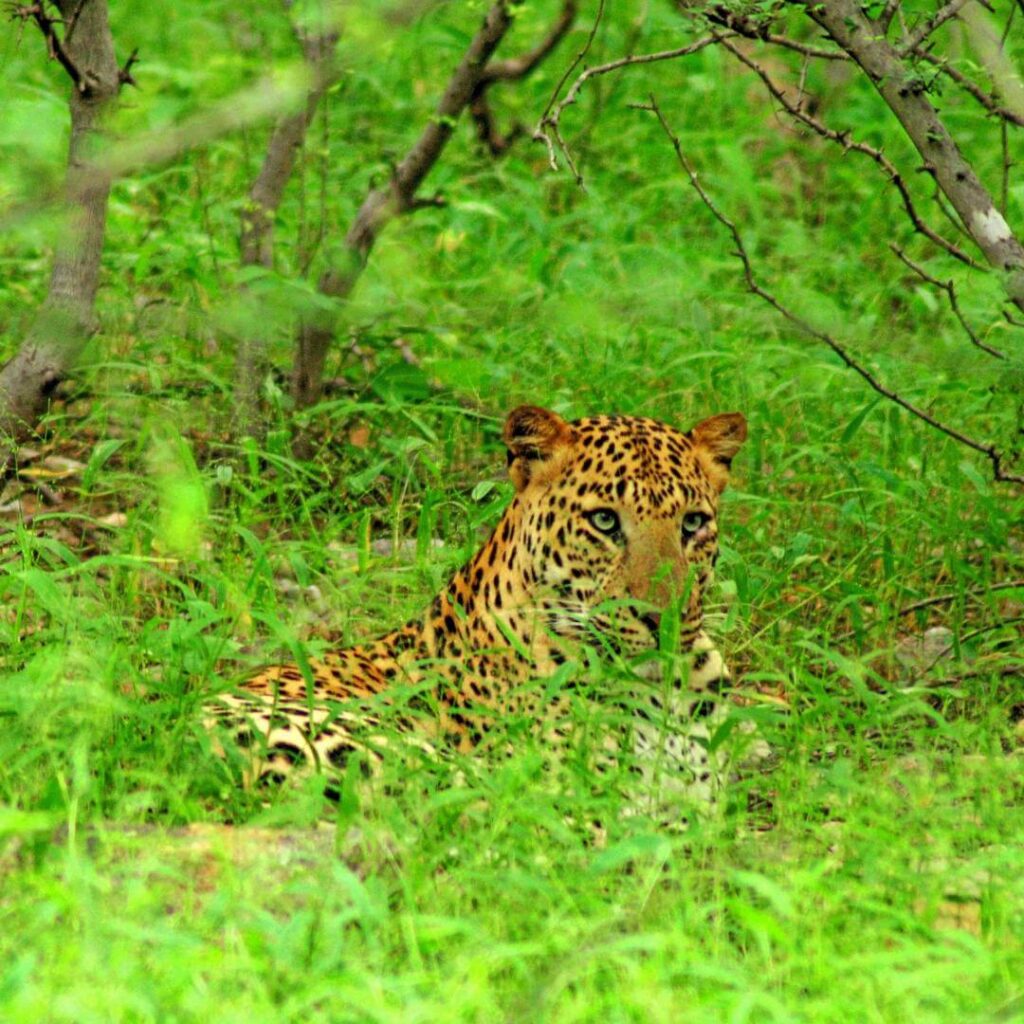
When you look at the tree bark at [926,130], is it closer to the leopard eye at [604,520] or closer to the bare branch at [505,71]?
the leopard eye at [604,520]

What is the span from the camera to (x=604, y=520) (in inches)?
188

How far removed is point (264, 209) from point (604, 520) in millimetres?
2509

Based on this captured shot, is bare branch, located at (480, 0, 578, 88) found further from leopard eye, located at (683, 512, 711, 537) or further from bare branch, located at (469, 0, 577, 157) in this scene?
leopard eye, located at (683, 512, 711, 537)

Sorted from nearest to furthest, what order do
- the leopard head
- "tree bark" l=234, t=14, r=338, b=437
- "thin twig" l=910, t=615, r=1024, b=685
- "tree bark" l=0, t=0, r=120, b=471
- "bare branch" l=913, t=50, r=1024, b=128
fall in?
the leopard head, "bare branch" l=913, t=50, r=1024, b=128, "thin twig" l=910, t=615, r=1024, b=685, "tree bark" l=0, t=0, r=120, b=471, "tree bark" l=234, t=14, r=338, b=437

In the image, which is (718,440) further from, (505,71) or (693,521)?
(505,71)

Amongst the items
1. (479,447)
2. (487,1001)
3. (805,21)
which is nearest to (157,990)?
(487,1001)

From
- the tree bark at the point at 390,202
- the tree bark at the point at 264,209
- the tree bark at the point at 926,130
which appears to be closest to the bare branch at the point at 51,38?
the tree bark at the point at 264,209

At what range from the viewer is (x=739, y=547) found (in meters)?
6.02

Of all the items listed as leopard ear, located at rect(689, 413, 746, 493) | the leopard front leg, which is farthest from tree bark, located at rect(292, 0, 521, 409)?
the leopard front leg

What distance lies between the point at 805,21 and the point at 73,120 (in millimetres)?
5810

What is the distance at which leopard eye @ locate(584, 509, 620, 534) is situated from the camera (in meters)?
4.77

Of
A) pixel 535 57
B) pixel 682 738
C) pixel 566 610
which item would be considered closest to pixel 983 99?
pixel 566 610

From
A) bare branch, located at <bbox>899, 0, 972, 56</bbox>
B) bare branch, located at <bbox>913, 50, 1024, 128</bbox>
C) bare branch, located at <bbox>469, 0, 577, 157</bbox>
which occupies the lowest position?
bare branch, located at <bbox>913, 50, 1024, 128</bbox>

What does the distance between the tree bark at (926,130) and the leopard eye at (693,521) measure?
38.3 inches
